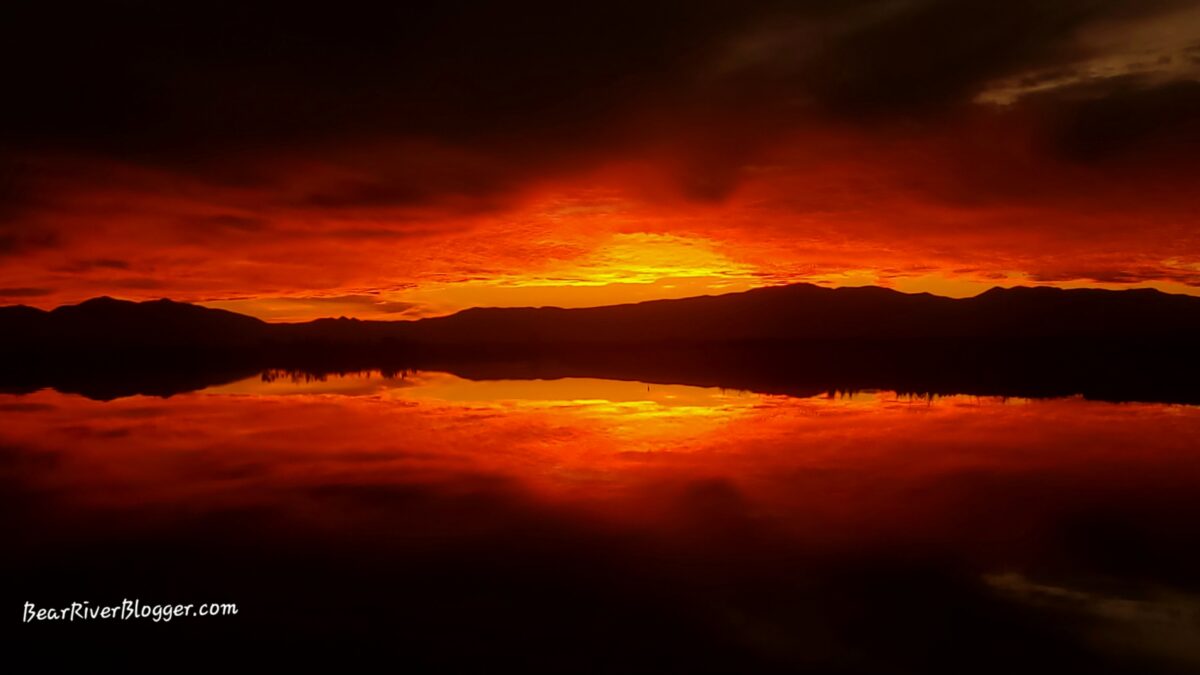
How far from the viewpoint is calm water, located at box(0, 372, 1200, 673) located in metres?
6.50

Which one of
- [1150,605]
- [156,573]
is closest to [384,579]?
[156,573]

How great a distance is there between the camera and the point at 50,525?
10.1 meters

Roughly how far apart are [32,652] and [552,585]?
11.9ft

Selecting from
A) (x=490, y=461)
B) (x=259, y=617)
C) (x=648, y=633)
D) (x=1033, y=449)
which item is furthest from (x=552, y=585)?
(x=1033, y=449)

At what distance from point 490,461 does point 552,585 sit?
6.90 meters

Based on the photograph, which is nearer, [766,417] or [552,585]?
[552,585]

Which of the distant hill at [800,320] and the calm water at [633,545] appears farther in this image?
the distant hill at [800,320]

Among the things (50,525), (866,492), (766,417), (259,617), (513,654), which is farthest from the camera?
(766,417)

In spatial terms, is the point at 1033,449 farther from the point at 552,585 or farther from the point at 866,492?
the point at 552,585

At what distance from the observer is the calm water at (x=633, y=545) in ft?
21.3

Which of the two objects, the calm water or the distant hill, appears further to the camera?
the distant hill

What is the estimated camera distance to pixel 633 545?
9.03m

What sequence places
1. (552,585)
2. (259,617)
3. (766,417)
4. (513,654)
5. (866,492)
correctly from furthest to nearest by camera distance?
(766,417), (866,492), (552,585), (259,617), (513,654)

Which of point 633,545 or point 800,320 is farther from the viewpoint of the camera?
point 800,320
